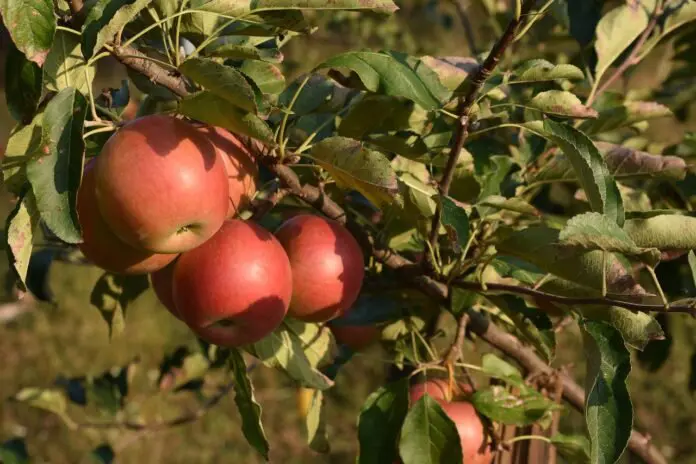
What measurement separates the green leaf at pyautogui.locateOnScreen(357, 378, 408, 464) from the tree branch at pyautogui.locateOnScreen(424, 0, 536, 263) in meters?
0.16

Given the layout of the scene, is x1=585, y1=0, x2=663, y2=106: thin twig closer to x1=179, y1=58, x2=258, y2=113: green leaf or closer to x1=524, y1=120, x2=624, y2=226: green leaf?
x1=524, y1=120, x2=624, y2=226: green leaf

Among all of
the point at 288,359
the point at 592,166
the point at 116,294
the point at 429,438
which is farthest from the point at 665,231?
the point at 116,294

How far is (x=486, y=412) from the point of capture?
0.96 meters

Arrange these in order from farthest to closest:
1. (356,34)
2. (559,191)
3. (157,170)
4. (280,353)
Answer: (356,34) → (559,191) → (280,353) → (157,170)

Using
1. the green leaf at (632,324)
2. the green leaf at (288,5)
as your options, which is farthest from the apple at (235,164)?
the green leaf at (632,324)

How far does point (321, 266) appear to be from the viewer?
839 mm

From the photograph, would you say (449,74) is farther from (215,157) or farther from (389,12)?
(215,157)

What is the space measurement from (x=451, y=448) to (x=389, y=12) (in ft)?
1.44

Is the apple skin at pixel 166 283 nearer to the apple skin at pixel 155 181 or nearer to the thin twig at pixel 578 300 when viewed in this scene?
the apple skin at pixel 155 181

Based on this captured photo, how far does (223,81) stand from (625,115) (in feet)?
1.96

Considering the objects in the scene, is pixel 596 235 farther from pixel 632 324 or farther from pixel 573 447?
pixel 573 447

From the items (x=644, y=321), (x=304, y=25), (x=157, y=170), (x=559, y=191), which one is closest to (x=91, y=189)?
(x=157, y=170)

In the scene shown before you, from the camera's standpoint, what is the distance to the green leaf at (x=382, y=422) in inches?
35.1

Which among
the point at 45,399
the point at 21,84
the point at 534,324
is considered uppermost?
the point at 21,84
